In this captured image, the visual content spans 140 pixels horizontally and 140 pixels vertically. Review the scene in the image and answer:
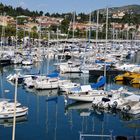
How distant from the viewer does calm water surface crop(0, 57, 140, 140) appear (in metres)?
25.0

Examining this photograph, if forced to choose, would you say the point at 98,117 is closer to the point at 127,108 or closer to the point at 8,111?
the point at 127,108

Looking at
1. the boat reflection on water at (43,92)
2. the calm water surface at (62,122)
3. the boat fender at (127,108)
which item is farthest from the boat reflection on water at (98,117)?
the boat reflection on water at (43,92)

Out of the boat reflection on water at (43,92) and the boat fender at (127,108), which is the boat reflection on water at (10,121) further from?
the boat reflection on water at (43,92)

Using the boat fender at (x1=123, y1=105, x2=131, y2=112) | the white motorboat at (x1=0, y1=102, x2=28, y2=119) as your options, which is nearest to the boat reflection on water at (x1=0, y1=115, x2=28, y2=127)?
the white motorboat at (x1=0, y1=102, x2=28, y2=119)

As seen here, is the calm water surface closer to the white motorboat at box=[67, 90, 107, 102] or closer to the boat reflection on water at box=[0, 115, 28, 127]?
the boat reflection on water at box=[0, 115, 28, 127]

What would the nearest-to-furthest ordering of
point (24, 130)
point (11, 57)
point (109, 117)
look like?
point (24, 130)
point (109, 117)
point (11, 57)

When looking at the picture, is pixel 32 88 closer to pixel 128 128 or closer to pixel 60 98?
pixel 60 98

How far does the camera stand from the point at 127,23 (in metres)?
188

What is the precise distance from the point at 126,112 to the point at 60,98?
8167mm

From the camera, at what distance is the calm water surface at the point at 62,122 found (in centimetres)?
2497

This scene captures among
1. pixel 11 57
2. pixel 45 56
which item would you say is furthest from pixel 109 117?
pixel 45 56

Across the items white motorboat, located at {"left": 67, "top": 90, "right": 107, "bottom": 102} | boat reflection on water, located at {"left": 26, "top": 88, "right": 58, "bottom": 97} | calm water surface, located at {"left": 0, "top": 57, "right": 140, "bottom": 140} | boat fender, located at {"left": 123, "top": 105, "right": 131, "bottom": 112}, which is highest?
white motorboat, located at {"left": 67, "top": 90, "right": 107, "bottom": 102}

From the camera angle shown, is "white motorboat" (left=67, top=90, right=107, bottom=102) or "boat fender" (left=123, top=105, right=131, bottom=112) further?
"white motorboat" (left=67, top=90, right=107, bottom=102)

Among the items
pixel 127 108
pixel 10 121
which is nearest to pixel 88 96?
pixel 127 108
